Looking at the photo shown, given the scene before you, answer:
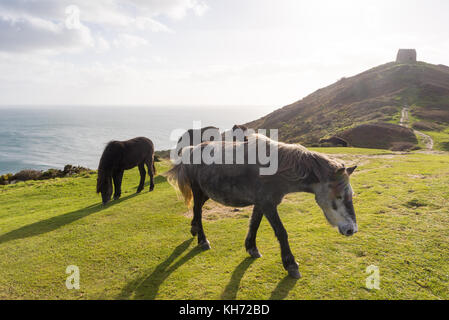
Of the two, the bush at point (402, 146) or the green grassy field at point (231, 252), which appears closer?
the green grassy field at point (231, 252)

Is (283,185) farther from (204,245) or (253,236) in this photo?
(204,245)

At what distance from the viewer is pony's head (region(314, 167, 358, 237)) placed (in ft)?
14.4

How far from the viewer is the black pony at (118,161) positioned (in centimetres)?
1137

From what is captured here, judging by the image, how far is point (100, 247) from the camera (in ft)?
22.1

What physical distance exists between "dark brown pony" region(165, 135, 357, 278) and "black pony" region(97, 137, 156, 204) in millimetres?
7398

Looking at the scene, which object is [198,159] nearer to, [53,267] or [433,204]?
[53,267]

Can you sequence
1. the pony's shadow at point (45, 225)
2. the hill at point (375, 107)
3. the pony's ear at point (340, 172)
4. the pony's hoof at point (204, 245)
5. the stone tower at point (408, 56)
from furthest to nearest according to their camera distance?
the stone tower at point (408, 56), the hill at point (375, 107), the pony's shadow at point (45, 225), the pony's hoof at point (204, 245), the pony's ear at point (340, 172)

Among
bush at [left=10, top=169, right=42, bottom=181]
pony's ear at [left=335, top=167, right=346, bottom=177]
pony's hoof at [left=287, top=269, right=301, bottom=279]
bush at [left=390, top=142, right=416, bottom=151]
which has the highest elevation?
pony's ear at [left=335, top=167, right=346, bottom=177]

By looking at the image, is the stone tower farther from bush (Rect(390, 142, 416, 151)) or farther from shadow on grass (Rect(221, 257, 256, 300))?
shadow on grass (Rect(221, 257, 256, 300))

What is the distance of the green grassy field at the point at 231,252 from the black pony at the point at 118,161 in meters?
1.53

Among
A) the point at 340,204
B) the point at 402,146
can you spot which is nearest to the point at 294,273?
the point at 340,204

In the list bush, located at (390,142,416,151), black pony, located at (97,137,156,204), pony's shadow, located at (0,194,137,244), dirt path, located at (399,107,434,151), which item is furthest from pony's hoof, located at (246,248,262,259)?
dirt path, located at (399,107,434,151)

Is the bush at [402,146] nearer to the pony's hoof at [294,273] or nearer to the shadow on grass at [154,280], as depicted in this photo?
the pony's hoof at [294,273]

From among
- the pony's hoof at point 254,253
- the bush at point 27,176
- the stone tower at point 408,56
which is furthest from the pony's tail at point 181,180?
the stone tower at point 408,56
